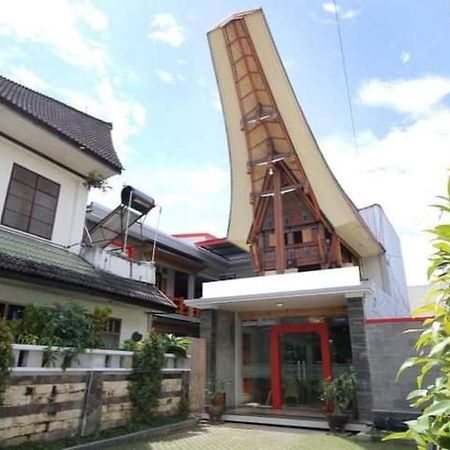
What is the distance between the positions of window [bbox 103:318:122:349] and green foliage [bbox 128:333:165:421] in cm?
175

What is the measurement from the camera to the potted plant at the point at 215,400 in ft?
27.9

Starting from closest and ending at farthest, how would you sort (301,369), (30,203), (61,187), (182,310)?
(30,203)
(61,187)
(301,369)
(182,310)

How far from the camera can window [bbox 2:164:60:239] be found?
24.5ft

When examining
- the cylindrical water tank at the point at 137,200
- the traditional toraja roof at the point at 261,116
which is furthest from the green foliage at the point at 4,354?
the traditional toraja roof at the point at 261,116

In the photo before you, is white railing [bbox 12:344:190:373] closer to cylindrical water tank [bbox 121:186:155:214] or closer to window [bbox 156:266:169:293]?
cylindrical water tank [bbox 121:186:155:214]

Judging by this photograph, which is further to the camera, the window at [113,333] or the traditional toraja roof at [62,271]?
the window at [113,333]

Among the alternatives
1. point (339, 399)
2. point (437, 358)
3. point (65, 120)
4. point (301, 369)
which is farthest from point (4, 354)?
point (301, 369)

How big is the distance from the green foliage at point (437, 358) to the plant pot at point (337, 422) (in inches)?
275

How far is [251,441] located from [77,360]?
3.16 m

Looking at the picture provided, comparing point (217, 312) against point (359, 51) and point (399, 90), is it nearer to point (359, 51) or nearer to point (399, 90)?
point (359, 51)

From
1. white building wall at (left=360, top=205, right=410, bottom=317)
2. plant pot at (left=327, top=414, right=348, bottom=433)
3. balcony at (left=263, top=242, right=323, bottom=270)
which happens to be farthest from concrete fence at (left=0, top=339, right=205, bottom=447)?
white building wall at (left=360, top=205, right=410, bottom=317)

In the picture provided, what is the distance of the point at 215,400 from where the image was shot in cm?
873

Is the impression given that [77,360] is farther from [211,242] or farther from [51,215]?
[211,242]

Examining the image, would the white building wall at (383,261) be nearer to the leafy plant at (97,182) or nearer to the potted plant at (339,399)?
the potted plant at (339,399)
